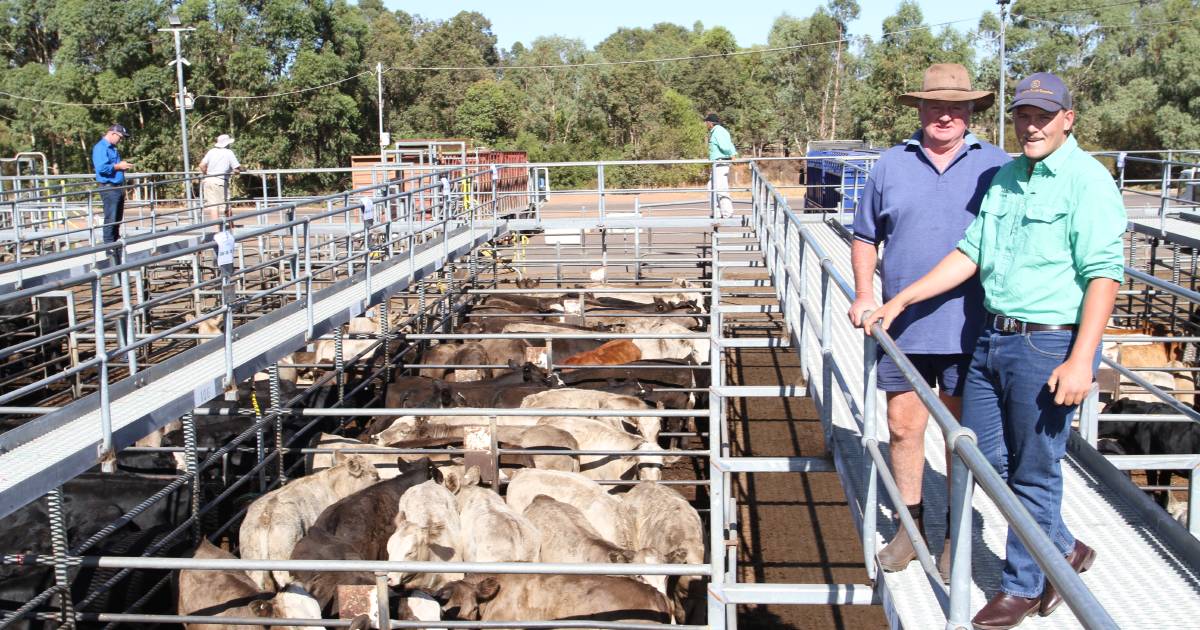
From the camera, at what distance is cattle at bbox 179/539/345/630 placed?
20.2 feet

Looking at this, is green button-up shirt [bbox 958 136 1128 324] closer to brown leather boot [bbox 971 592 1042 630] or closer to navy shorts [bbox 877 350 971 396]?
navy shorts [bbox 877 350 971 396]

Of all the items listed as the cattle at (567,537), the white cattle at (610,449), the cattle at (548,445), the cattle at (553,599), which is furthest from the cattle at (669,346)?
the cattle at (553,599)

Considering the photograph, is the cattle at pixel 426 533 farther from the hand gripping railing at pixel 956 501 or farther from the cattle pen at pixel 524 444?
the hand gripping railing at pixel 956 501

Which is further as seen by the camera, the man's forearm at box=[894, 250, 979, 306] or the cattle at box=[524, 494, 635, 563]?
the cattle at box=[524, 494, 635, 563]

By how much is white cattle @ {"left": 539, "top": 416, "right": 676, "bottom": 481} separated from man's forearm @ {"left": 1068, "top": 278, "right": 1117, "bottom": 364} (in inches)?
216

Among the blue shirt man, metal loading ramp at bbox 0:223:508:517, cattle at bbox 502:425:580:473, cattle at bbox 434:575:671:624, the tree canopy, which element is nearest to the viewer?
metal loading ramp at bbox 0:223:508:517

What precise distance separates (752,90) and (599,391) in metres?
54.0

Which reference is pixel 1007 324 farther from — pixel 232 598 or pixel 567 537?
pixel 232 598

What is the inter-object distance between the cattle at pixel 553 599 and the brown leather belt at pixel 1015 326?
3347 millimetres

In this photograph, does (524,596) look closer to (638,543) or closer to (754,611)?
(638,543)

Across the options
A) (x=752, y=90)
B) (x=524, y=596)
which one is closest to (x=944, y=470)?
(x=524, y=596)

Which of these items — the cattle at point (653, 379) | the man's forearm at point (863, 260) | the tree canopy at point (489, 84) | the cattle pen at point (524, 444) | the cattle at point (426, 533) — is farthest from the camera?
the tree canopy at point (489, 84)

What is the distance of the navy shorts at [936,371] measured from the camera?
13.9ft

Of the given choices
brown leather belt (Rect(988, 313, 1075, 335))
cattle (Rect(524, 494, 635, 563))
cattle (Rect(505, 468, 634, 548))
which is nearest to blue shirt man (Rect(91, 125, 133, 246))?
cattle (Rect(505, 468, 634, 548))
